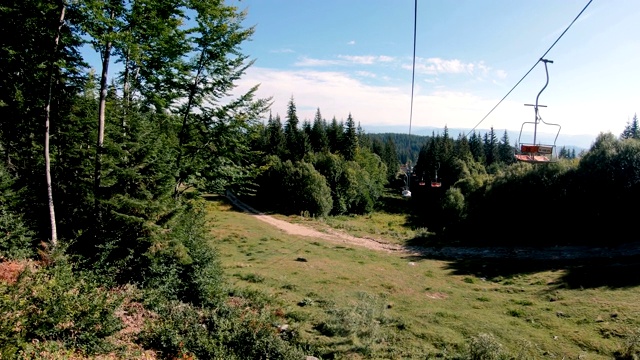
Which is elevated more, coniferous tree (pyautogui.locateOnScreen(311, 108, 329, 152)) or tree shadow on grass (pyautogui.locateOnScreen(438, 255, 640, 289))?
coniferous tree (pyautogui.locateOnScreen(311, 108, 329, 152))

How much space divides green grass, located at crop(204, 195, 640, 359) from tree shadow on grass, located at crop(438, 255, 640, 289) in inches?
2.9

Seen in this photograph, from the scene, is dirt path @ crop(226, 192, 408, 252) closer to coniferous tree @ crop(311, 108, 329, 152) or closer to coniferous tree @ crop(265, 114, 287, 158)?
coniferous tree @ crop(265, 114, 287, 158)

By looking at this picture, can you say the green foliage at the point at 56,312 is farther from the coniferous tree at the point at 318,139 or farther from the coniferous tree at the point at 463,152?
the coniferous tree at the point at 463,152

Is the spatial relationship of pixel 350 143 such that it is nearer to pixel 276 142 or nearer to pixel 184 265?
pixel 276 142

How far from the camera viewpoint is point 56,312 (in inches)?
335

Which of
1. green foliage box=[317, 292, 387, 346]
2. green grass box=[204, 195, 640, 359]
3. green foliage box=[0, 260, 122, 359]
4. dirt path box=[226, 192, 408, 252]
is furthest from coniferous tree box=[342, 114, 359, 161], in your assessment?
green foliage box=[0, 260, 122, 359]

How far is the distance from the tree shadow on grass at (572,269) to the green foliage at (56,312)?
23.1m

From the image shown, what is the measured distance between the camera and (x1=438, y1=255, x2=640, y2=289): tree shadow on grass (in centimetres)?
2044

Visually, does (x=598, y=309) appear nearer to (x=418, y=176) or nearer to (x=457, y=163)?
(x=457, y=163)

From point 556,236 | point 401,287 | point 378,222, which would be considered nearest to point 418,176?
point 378,222

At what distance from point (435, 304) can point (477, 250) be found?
1793 centimetres

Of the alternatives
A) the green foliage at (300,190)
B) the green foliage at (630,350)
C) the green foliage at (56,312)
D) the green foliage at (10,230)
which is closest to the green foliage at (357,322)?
the green foliage at (56,312)

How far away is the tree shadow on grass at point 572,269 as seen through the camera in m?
20.4

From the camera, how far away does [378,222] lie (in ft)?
200
